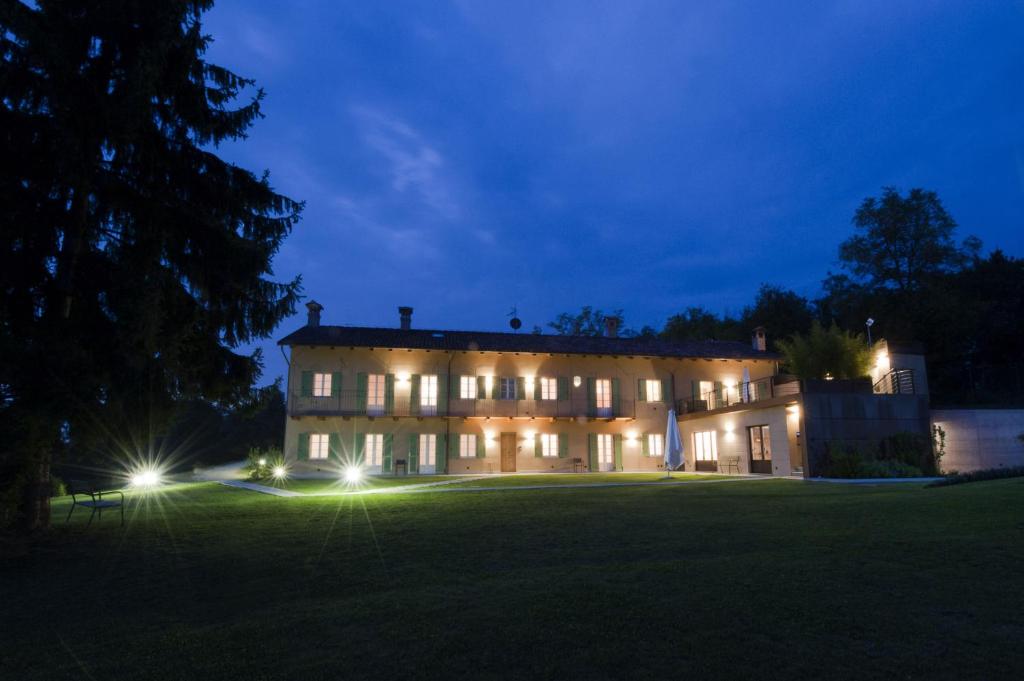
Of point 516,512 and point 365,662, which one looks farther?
point 516,512

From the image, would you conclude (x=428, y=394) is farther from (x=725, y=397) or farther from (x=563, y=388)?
(x=725, y=397)

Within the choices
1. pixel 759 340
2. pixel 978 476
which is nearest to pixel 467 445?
pixel 759 340

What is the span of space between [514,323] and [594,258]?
352ft

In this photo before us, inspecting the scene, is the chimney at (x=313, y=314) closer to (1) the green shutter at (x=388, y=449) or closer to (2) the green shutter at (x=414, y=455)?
(1) the green shutter at (x=388, y=449)

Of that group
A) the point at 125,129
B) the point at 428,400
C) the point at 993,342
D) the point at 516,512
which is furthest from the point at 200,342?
the point at 993,342

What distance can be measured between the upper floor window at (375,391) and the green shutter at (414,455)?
5.35 feet

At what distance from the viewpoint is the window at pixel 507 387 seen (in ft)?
74.9

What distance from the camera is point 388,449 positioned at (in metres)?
21.6

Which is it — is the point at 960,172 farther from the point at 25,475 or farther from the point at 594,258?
the point at 25,475

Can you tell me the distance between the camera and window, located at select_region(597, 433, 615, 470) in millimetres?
23234

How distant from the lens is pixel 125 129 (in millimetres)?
6727

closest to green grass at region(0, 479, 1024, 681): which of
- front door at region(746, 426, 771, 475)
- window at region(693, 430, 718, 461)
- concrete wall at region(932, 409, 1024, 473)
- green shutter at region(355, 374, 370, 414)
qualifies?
front door at region(746, 426, 771, 475)

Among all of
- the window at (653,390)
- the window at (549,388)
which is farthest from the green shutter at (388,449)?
the window at (653,390)

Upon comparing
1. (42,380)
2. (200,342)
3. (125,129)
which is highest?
(125,129)
